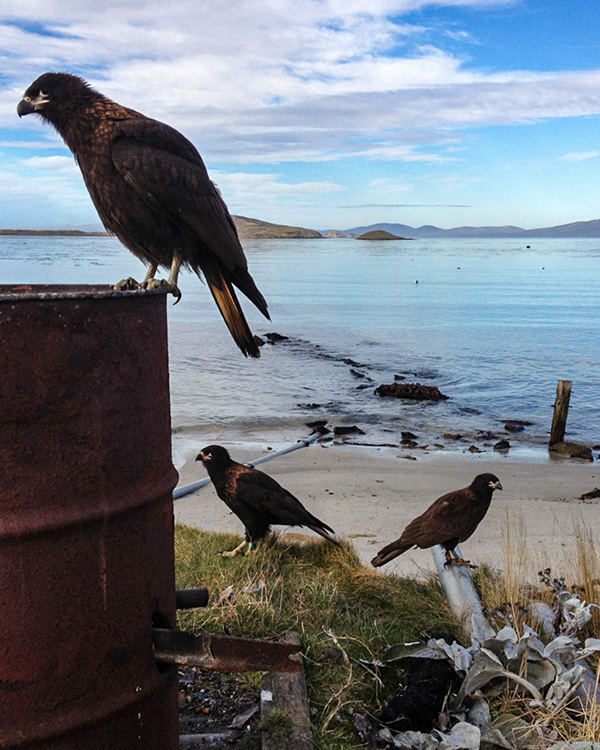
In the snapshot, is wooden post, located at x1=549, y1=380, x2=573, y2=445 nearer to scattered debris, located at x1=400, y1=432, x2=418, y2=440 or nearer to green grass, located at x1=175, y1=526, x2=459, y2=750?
scattered debris, located at x1=400, y1=432, x2=418, y2=440

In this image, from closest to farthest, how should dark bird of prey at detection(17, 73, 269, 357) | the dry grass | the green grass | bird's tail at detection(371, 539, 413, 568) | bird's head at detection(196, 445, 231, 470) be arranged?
the dry grass
the green grass
dark bird of prey at detection(17, 73, 269, 357)
bird's tail at detection(371, 539, 413, 568)
bird's head at detection(196, 445, 231, 470)

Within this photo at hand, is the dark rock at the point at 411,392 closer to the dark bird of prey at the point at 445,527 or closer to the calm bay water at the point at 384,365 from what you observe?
the calm bay water at the point at 384,365

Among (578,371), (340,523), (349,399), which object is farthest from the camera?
(578,371)

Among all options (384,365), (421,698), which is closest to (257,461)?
(421,698)

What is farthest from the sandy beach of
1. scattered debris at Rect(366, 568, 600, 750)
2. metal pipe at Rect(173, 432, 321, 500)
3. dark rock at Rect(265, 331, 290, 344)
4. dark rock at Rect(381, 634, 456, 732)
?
dark rock at Rect(265, 331, 290, 344)

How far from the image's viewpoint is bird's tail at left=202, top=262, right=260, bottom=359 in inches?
181

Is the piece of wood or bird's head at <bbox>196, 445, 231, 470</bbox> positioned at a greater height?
bird's head at <bbox>196, 445, 231, 470</bbox>

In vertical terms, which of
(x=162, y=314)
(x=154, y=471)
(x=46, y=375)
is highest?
(x=162, y=314)

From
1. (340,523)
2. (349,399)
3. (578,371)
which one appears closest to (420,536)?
(340,523)

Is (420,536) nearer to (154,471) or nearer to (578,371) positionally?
(154,471)

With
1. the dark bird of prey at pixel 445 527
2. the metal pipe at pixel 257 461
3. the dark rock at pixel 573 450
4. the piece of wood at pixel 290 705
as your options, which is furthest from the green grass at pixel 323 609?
the dark rock at pixel 573 450

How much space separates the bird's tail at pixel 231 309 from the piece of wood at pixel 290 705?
71.6 inches

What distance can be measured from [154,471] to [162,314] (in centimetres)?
50

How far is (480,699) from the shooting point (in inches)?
144
